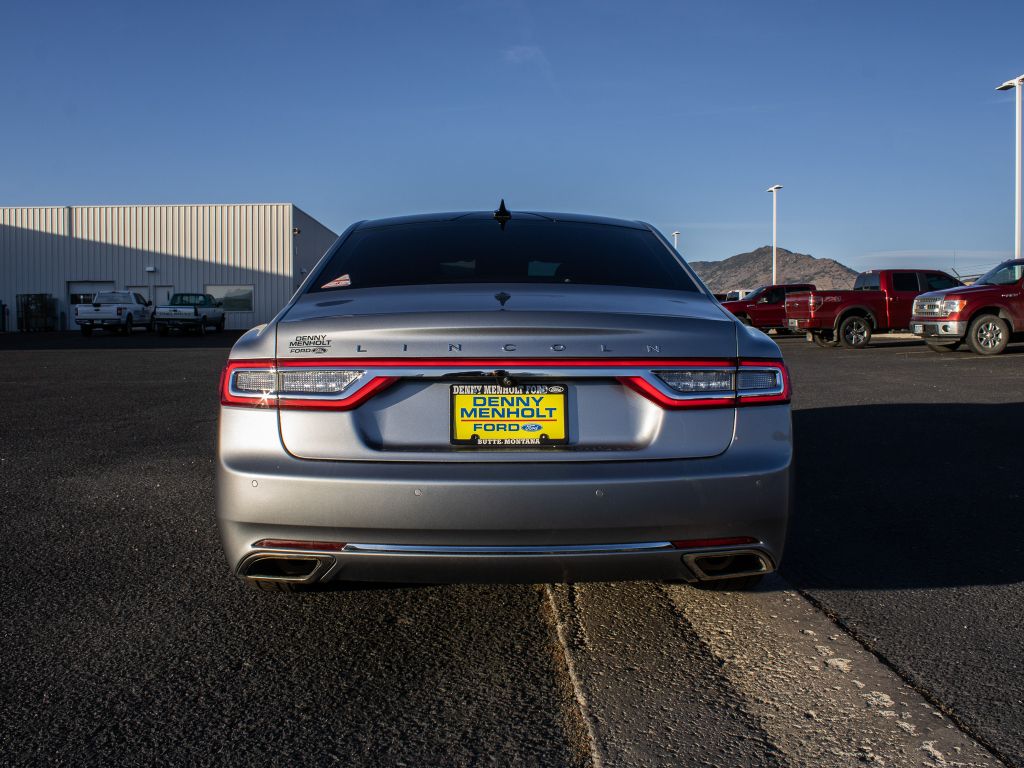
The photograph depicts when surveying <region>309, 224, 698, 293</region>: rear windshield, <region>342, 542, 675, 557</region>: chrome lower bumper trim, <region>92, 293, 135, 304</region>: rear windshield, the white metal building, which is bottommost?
<region>342, 542, 675, 557</region>: chrome lower bumper trim

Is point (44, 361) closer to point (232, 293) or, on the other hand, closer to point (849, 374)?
point (849, 374)

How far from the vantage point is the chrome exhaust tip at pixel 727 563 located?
106 inches

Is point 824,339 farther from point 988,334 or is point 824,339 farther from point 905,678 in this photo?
point 905,678

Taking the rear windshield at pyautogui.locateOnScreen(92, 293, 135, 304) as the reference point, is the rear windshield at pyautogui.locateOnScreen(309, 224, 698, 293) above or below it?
below

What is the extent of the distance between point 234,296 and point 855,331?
3248 cm

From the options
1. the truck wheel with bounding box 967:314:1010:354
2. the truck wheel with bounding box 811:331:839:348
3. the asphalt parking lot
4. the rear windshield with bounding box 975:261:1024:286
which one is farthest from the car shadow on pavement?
the truck wheel with bounding box 811:331:839:348

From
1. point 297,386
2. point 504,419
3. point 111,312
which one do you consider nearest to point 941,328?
point 504,419

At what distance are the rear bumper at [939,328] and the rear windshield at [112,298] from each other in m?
28.9

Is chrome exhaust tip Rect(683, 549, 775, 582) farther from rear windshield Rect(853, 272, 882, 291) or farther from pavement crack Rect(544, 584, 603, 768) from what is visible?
rear windshield Rect(853, 272, 882, 291)

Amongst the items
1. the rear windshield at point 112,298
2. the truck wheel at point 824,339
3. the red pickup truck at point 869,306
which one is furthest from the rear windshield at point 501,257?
the rear windshield at point 112,298

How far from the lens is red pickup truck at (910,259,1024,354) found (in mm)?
16281

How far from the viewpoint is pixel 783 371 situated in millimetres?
2830

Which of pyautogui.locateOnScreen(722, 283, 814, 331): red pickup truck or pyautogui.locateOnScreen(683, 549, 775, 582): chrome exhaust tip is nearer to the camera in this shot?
pyautogui.locateOnScreen(683, 549, 775, 582): chrome exhaust tip

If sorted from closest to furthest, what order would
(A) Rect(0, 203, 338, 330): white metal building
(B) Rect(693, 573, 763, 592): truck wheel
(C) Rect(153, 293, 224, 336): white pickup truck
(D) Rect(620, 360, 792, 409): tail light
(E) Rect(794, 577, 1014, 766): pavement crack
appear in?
(E) Rect(794, 577, 1014, 766): pavement crack, (D) Rect(620, 360, 792, 409): tail light, (B) Rect(693, 573, 763, 592): truck wheel, (C) Rect(153, 293, 224, 336): white pickup truck, (A) Rect(0, 203, 338, 330): white metal building
